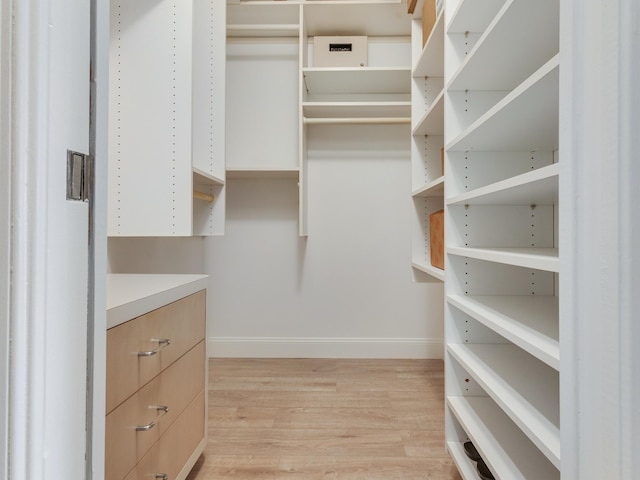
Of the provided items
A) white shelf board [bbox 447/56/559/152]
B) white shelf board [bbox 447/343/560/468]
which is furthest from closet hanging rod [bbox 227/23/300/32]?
white shelf board [bbox 447/343/560/468]

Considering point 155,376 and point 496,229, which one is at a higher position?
point 496,229

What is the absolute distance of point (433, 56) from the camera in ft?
5.68

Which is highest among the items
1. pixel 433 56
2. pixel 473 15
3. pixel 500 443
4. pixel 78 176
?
pixel 433 56

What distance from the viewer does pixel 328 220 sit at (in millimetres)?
2625

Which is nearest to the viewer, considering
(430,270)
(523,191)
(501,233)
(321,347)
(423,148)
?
(523,191)

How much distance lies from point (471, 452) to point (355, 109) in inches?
76.2

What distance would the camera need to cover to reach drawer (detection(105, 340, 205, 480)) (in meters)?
0.85

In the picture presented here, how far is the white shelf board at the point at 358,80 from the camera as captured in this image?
89.2 inches

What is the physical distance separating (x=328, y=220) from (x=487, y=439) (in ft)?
5.74

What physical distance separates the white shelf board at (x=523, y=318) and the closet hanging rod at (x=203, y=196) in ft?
3.64

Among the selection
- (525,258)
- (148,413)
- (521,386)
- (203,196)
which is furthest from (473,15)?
(148,413)

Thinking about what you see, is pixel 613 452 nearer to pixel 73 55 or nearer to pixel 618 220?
pixel 618 220

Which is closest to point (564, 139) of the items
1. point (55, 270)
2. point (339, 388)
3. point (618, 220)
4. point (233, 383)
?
point (618, 220)

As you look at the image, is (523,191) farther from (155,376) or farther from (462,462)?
(155,376)
